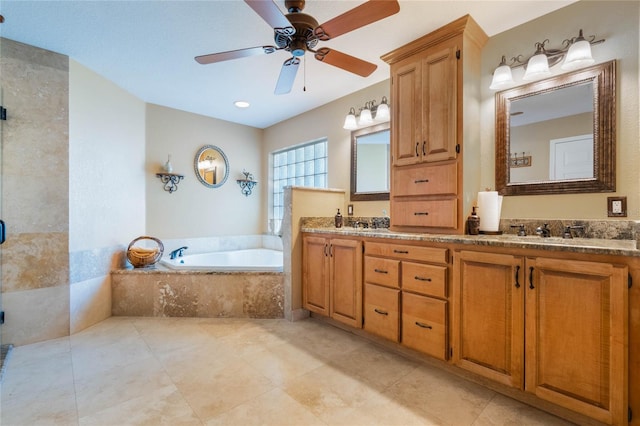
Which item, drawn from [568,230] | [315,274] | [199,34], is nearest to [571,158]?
[568,230]

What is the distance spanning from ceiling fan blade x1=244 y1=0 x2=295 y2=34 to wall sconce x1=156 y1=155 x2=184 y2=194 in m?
2.78

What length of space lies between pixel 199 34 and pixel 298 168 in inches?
88.8

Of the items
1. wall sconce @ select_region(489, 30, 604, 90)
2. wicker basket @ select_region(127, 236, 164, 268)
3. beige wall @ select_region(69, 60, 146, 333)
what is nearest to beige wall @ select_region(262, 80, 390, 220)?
wall sconce @ select_region(489, 30, 604, 90)

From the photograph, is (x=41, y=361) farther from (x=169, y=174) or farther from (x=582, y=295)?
(x=582, y=295)

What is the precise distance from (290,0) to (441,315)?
2131 millimetres

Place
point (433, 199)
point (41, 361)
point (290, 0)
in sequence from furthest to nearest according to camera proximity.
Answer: point (433, 199) → point (41, 361) → point (290, 0)

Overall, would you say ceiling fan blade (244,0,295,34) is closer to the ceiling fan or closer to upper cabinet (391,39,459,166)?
the ceiling fan

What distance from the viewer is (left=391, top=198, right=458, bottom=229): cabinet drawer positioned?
2188 millimetres

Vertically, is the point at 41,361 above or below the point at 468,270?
below

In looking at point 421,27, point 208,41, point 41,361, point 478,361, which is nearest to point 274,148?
point 208,41

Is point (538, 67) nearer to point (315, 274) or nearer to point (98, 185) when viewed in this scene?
point (315, 274)

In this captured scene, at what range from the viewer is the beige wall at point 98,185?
8.87ft

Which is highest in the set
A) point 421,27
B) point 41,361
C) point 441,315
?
point 421,27

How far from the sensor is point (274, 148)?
4.56 metres
